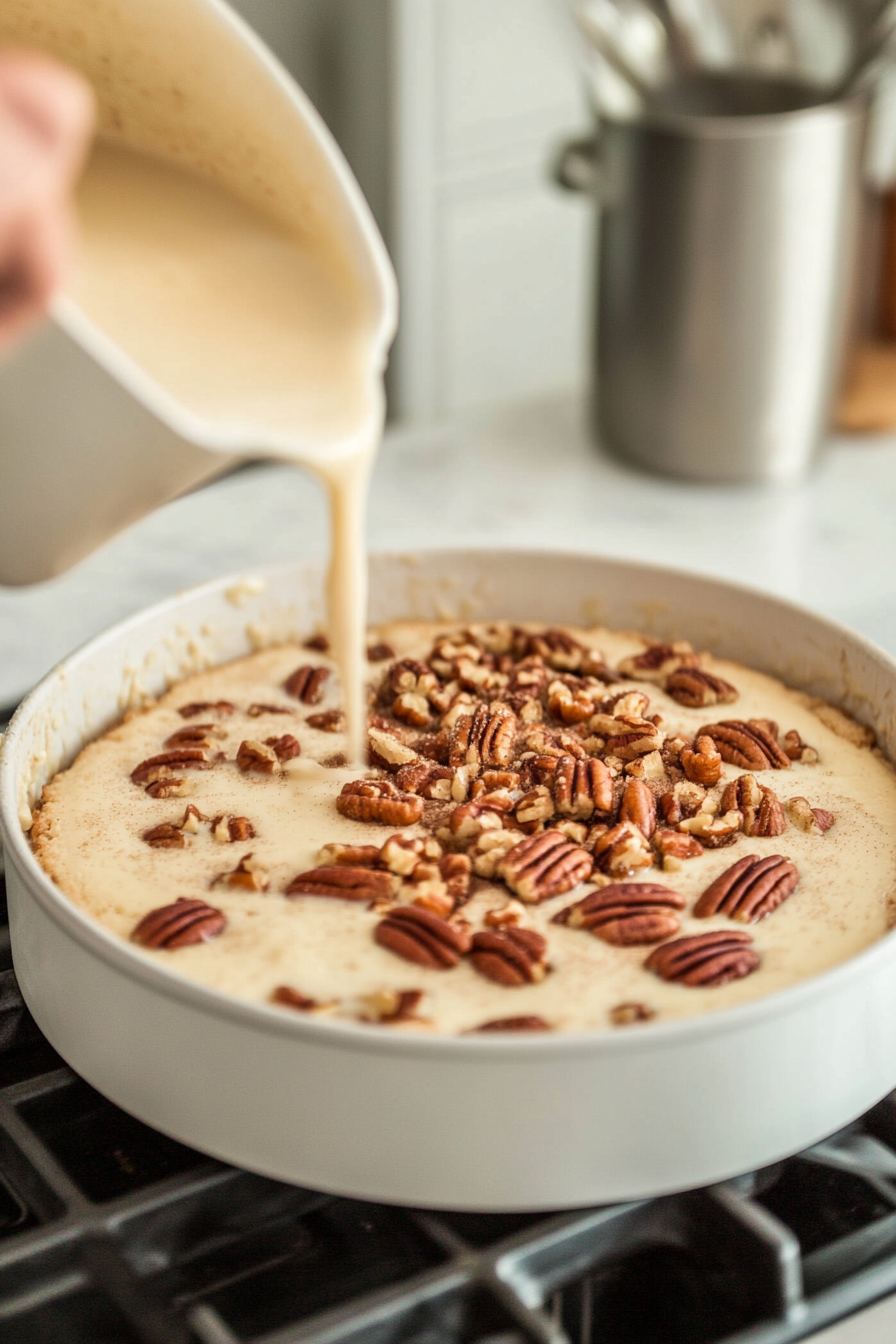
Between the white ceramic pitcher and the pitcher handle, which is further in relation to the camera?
the pitcher handle

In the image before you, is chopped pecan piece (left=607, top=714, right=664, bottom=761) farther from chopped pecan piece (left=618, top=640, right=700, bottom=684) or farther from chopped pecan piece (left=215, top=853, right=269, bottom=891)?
chopped pecan piece (left=215, top=853, right=269, bottom=891)

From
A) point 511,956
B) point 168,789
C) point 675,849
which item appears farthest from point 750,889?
point 168,789

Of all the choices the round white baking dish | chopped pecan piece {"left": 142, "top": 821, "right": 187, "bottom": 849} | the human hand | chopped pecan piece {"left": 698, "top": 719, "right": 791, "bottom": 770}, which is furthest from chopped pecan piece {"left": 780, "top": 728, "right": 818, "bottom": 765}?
the human hand

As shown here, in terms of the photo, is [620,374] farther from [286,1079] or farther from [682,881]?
[286,1079]

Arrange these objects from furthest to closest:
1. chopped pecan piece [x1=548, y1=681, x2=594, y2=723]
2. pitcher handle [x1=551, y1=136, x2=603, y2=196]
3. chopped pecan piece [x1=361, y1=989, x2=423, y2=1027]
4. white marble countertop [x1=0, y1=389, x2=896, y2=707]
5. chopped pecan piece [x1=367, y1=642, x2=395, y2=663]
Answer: pitcher handle [x1=551, y1=136, x2=603, y2=196], white marble countertop [x1=0, y1=389, x2=896, y2=707], chopped pecan piece [x1=367, y1=642, x2=395, y2=663], chopped pecan piece [x1=548, y1=681, x2=594, y2=723], chopped pecan piece [x1=361, y1=989, x2=423, y2=1027]

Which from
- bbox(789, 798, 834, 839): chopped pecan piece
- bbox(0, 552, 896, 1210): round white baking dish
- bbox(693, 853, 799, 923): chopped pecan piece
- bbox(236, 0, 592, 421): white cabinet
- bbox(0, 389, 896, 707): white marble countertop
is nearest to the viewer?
bbox(0, 552, 896, 1210): round white baking dish

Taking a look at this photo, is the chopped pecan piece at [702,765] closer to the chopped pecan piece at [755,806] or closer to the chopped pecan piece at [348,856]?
the chopped pecan piece at [755,806]

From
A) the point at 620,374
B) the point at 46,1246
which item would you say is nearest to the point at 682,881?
the point at 46,1246

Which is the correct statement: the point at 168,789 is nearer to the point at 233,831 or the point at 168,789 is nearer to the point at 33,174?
the point at 233,831

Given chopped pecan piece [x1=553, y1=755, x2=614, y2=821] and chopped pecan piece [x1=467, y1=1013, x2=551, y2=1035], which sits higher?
chopped pecan piece [x1=467, y1=1013, x2=551, y2=1035]
